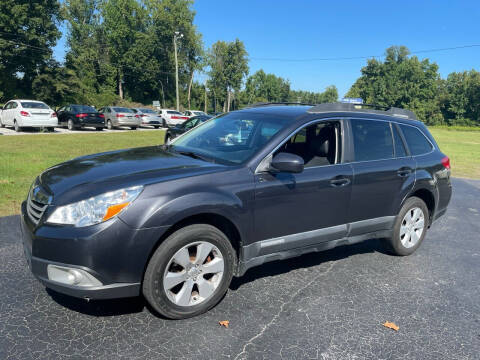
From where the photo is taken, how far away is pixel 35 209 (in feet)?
9.87

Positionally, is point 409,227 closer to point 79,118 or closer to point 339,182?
point 339,182

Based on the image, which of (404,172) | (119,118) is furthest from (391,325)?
(119,118)

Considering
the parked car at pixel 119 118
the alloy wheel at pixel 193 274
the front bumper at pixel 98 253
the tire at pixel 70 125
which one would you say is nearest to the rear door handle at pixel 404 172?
the alloy wheel at pixel 193 274

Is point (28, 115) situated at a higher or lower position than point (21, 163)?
higher

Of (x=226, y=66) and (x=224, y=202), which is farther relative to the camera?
(x=226, y=66)

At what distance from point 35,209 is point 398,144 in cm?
392

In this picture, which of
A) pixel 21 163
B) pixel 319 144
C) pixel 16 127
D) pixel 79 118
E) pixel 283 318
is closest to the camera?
pixel 283 318

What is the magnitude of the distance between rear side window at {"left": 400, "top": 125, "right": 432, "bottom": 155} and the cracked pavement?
1440mm

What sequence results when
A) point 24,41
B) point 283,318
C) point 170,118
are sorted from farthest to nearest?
point 24,41 < point 170,118 < point 283,318

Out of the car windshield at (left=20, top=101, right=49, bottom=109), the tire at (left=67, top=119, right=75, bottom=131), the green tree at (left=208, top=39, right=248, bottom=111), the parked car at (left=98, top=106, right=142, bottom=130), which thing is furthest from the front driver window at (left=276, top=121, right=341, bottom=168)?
the green tree at (left=208, top=39, right=248, bottom=111)

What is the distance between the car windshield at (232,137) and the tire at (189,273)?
2.62ft

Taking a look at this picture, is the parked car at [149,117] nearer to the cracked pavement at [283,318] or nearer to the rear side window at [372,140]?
the cracked pavement at [283,318]

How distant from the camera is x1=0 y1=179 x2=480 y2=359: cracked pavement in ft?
9.08

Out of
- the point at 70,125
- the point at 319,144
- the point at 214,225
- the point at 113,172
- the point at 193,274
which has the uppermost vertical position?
the point at 319,144
